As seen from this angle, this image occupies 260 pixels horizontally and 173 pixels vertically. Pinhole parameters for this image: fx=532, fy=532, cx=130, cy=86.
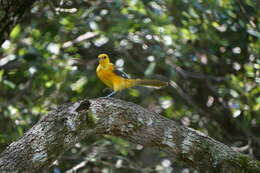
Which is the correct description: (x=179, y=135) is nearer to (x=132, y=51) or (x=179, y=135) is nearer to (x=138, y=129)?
(x=138, y=129)

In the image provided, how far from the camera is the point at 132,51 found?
702 cm

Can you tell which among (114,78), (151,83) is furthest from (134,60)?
(151,83)

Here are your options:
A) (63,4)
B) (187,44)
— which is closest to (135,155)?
(187,44)

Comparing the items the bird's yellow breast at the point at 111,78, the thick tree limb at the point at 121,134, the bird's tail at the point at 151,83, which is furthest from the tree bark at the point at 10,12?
the bird's tail at the point at 151,83

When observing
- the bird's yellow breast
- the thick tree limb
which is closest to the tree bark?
the thick tree limb

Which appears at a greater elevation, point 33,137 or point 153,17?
point 33,137

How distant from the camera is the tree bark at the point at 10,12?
3.96m

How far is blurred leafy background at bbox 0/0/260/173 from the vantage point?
596 cm

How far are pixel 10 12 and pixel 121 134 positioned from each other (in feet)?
4.22

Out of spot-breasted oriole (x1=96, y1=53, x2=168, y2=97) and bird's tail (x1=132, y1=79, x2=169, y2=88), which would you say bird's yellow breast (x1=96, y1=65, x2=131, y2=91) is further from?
bird's tail (x1=132, y1=79, x2=169, y2=88)

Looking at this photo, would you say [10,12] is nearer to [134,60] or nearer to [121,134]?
[121,134]

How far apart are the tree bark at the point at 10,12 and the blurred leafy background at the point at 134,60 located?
1.50m

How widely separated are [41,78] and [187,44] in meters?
1.87

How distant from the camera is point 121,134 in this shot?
358 centimetres
